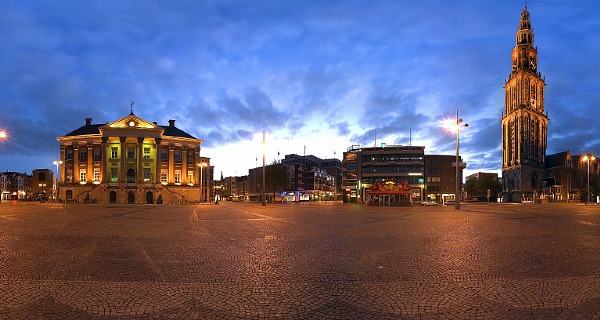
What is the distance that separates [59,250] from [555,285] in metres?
12.3

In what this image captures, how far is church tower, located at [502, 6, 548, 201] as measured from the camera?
382ft

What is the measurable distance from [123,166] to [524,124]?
106 metres

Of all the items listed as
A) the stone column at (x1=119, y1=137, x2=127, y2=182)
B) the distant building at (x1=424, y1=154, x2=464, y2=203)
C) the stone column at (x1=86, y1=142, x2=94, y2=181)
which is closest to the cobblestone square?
the stone column at (x1=119, y1=137, x2=127, y2=182)

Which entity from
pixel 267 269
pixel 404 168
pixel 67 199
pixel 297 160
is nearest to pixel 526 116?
pixel 404 168

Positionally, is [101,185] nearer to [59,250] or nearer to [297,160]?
[59,250]

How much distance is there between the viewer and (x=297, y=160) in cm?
17562

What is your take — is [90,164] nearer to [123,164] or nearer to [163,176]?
[123,164]

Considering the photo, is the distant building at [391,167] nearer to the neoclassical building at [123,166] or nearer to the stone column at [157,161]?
the neoclassical building at [123,166]

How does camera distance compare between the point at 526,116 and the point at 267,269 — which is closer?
the point at 267,269

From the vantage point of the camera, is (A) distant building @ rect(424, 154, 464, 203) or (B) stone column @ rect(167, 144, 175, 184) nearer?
(B) stone column @ rect(167, 144, 175, 184)

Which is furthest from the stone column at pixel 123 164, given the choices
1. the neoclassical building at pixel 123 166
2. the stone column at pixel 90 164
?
the stone column at pixel 90 164

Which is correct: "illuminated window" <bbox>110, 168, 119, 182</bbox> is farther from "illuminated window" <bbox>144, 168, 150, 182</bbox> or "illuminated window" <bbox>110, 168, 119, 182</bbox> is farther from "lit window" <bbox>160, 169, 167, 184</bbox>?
"lit window" <bbox>160, 169, 167, 184</bbox>

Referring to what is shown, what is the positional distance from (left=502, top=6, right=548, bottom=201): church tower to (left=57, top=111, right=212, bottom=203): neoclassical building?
89.3 metres

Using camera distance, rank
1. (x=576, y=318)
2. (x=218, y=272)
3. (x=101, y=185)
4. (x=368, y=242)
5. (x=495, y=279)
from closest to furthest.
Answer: (x=576, y=318) → (x=495, y=279) → (x=218, y=272) → (x=368, y=242) → (x=101, y=185)
